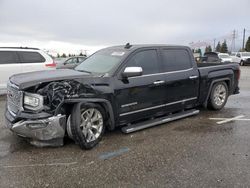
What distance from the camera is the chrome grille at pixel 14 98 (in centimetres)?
430

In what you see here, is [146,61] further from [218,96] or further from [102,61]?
[218,96]

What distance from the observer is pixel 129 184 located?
338 cm

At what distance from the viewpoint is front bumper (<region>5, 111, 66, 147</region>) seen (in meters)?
4.18

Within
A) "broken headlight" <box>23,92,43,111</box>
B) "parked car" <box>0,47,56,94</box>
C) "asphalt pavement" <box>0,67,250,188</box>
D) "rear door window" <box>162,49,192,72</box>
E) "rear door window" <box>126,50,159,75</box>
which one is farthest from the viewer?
"parked car" <box>0,47,56,94</box>

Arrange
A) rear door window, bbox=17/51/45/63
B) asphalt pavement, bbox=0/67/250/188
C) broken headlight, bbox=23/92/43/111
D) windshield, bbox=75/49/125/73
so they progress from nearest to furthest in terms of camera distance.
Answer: asphalt pavement, bbox=0/67/250/188, broken headlight, bbox=23/92/43/111, windshield, bbox=75/49/125/73, rear door window, bbox=17/51/45/63

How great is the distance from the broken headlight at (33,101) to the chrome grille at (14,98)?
0.13m

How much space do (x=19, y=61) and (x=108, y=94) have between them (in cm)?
625

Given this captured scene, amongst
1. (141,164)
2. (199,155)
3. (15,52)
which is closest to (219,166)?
(199,155)

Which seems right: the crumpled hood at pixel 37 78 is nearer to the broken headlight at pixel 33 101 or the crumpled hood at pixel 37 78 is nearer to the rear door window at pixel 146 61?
the broken headlight at pixel 33 101

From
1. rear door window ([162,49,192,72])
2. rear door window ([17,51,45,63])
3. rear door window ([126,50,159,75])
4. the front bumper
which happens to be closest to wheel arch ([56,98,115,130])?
the front bumper

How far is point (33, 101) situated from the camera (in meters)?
4.18

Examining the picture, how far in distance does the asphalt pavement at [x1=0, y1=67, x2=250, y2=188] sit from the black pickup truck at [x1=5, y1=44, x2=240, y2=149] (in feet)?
0.85

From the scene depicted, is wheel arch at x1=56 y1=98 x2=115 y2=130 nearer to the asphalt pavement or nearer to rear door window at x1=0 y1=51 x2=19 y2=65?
the asphalt pavement

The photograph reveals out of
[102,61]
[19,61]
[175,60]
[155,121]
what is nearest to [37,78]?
[102,61]
